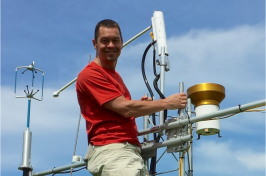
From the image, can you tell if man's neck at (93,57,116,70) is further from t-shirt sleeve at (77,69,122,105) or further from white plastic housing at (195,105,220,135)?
white plastic housing at (195,105,220,135)

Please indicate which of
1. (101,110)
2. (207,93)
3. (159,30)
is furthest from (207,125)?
(101,110)

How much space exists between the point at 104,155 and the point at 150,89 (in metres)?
1.82

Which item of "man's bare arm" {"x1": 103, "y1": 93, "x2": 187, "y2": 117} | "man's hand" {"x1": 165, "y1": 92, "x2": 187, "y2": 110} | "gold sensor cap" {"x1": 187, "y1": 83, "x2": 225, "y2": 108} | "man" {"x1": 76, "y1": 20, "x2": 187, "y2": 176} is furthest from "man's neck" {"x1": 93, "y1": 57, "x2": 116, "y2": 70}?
"gold sensor cap" {"x1": 187, "y1": 83, "x2": 225, "y2": 108}

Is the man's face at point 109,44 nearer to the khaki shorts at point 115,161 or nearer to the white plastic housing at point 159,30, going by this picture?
the khaki shorts at point 115,161

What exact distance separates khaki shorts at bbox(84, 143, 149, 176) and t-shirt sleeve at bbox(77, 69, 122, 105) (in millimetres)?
405

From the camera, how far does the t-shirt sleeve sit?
4.54 m

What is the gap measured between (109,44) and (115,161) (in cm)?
104

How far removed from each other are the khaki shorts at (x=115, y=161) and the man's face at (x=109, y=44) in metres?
0.80

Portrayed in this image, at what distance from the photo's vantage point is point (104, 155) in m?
4.46

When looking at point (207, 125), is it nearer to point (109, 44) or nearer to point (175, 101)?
point (175, 101)

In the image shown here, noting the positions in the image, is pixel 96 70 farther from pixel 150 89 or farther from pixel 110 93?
pixel 150 89

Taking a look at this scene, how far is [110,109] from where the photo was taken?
455 centimetres

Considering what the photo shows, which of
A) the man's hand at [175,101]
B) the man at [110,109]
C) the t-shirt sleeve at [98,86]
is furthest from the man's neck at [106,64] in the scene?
the man's hand at [175,101]

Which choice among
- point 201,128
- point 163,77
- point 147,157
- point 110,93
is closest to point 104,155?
point 110,93
